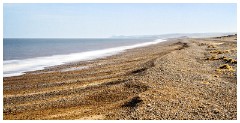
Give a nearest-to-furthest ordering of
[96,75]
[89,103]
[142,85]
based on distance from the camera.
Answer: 1. [89,103]
2. [142,85]
3. [96,75]

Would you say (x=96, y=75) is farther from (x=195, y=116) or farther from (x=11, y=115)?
(x=195, y=116)

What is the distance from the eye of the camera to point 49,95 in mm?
20688

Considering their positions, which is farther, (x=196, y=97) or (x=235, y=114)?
(x=196, y=97)

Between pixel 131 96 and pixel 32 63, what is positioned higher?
pixel 131 96

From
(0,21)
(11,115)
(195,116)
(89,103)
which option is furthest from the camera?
(89,103)

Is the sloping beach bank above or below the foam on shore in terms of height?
above

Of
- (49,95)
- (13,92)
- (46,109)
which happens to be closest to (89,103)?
(46,109)

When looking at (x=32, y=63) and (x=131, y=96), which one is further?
(x=32, y=63)

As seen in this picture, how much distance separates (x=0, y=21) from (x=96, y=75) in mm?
15293

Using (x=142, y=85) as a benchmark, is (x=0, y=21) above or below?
above

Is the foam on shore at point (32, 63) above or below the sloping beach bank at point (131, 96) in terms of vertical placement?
below

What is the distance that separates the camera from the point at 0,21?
13320 mm

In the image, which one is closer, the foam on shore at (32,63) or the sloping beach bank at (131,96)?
the sloping beach bank at (131,96)

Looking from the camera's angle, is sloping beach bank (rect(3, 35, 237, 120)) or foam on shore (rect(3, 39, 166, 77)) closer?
sloping beach bank (rect(3, 35, 237, 120))
